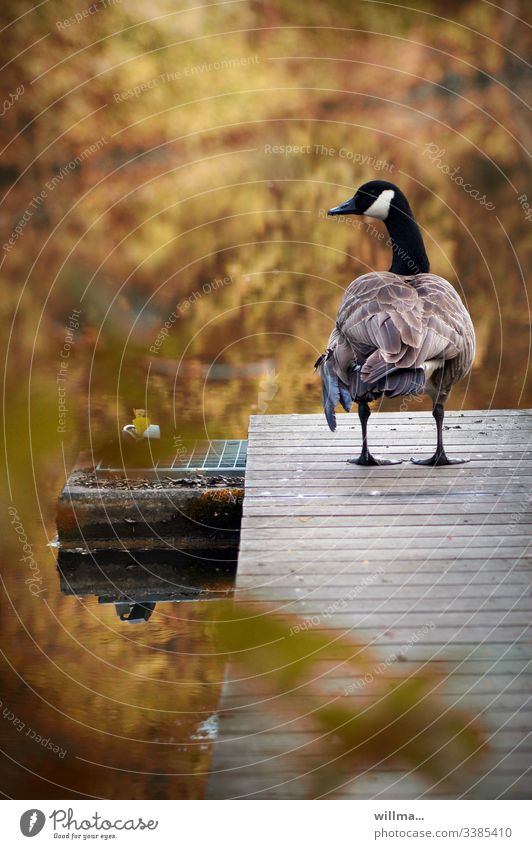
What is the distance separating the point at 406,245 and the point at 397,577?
1.95 meters

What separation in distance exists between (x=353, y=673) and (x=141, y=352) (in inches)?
243

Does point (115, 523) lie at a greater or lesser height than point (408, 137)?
lesser

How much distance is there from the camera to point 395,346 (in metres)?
3.57

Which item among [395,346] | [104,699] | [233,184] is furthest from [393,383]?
[233,184]

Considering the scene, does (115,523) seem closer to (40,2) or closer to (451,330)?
(451,330)

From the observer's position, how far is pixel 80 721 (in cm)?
336

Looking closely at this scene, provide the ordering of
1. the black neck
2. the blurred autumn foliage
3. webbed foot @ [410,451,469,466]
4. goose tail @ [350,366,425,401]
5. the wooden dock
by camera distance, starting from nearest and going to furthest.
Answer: the wooden dock
goose tail @ [350,366,425,401]
webbed foot @ [410,451,469,466]
the black neck
the blurred autumn foliage

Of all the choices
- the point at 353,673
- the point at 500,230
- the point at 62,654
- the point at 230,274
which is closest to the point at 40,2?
the point at 230,274
